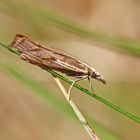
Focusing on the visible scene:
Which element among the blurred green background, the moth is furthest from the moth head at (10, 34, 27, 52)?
the blurred green background

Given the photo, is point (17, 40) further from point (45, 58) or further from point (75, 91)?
point (75, 91)

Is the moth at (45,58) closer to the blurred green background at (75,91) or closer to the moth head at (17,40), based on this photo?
the moth head at (17,40)

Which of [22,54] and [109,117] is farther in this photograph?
[109,117]

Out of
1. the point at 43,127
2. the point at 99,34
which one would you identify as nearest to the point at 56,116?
the point at 43,127

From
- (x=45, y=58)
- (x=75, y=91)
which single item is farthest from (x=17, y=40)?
(x=75, y=91)

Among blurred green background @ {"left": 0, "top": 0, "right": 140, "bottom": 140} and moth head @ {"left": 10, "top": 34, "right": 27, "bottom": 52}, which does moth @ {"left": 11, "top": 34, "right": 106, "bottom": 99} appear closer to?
moth head @ {"left": 10, "top": 34, "right": 27, "bottom": 52}

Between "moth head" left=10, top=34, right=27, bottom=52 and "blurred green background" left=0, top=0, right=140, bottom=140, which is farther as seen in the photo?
"blurred green background" left=0, top=0, right=140, bottom=140

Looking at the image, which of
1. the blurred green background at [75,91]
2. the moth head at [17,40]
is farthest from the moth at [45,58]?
the blurred green background at [75,91]

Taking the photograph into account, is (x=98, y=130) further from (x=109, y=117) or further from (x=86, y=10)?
(x=86, y=10)
